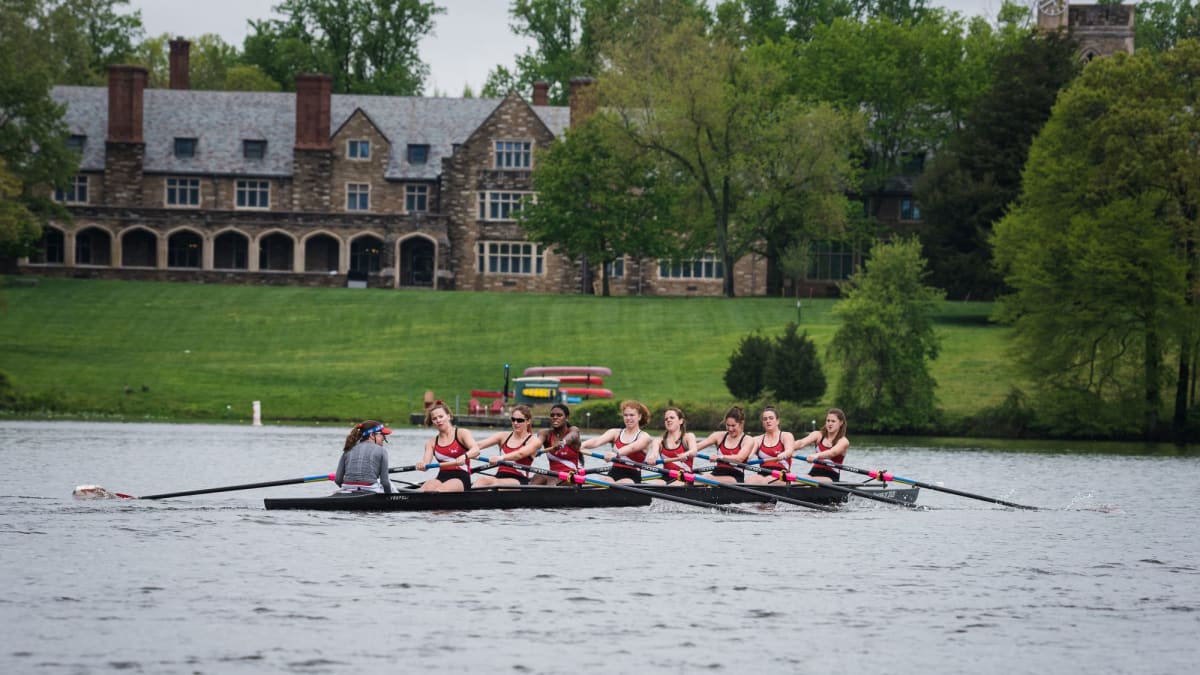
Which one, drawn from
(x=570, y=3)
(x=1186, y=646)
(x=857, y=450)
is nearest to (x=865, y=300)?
(x=857, y=450)

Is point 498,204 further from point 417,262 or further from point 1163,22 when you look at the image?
point 1163,22

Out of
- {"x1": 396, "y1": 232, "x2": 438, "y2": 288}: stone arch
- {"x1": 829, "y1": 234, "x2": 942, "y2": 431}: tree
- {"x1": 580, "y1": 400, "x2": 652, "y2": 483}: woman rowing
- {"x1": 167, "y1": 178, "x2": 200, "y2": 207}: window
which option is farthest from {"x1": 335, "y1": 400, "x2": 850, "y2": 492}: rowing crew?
{"x1": 167, "y1": 178, "x2": 200, "y2": 207}: window

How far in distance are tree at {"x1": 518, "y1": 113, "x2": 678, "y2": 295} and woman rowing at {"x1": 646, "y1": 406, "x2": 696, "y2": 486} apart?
180 feet

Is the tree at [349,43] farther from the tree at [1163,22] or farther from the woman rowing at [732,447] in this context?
the woman rowing at [732,447]

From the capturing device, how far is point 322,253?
312ft

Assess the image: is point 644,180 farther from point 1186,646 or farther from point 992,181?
point 1186,646

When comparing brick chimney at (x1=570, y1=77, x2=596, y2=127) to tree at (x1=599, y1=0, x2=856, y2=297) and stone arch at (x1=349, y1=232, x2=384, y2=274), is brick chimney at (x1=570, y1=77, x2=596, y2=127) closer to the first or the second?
→ tree at (x1=599, y1=0, x2=856, y2=297)

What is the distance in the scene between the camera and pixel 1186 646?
19.3 m

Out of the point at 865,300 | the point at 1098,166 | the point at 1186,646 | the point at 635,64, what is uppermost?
the point at 635,64

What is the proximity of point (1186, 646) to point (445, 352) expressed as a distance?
53.1 metres

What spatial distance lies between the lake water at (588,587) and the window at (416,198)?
5977cm

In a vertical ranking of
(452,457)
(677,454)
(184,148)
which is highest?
(184,148)

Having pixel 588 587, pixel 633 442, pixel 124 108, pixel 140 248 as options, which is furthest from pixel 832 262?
pixel 588 587

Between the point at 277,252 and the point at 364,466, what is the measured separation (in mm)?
69937
